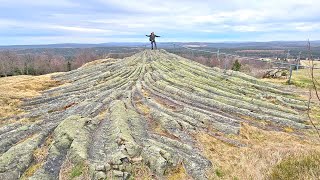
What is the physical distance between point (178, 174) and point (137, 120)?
6.27 meters

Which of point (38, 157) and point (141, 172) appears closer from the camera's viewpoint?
point (141, 172)

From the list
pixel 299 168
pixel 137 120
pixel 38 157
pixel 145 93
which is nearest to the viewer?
pixel 299 168

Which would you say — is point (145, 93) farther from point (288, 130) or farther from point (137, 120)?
point (288, 130)

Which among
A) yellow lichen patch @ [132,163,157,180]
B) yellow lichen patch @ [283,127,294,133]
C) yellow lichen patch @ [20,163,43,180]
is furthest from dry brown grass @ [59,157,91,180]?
yellow lichen patch @ [283,127,294,133]

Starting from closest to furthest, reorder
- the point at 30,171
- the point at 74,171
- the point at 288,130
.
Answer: the point at 74,171
the point at 30,171
the point at 288,130

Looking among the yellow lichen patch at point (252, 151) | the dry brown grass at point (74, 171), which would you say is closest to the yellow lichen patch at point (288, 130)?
the yellow lichen patch at point (252, 151)

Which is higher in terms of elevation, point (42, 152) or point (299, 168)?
point (299, 168)

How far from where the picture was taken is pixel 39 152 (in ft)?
52.1

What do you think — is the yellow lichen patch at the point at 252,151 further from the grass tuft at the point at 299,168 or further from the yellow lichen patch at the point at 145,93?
the yellow lichen patch at the point at 145,93

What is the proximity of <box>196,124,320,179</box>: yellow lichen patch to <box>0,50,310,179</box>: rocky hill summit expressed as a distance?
1.89ft

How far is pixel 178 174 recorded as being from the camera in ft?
47.0

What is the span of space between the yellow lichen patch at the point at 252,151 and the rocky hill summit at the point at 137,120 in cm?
58

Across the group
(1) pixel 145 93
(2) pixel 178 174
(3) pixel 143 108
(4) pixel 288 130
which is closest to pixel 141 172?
(2) pixel 178 174

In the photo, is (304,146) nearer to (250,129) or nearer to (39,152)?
(250,129)
